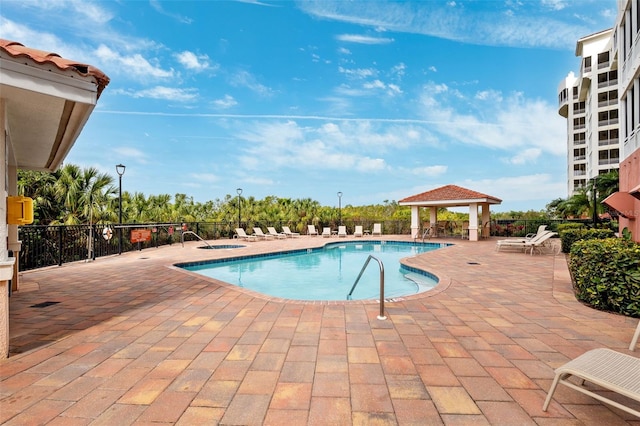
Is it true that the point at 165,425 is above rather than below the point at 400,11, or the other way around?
below

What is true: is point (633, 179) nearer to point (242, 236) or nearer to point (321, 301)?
point (321, 301)

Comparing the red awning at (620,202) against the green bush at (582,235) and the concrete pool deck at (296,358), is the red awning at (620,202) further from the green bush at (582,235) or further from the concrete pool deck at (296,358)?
the concrete pool deck at (296,358)

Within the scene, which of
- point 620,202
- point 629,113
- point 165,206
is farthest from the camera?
point 165,206

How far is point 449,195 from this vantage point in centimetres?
1878

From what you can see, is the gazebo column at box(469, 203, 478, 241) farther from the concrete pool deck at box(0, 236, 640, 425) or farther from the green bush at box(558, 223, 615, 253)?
the concrete pool deck at box(0, 236, 640, 425)

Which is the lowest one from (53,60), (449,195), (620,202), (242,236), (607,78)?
(242,236)

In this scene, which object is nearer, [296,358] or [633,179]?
[296,358]

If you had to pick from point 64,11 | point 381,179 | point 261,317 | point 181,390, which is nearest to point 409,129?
point 381,179

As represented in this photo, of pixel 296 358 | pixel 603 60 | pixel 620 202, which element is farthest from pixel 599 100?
pixel 296 358

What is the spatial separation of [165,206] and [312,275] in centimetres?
1359

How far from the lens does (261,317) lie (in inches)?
173

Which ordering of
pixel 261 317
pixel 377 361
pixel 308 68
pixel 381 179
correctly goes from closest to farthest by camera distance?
pixel 377 361 → pixel 261 317 → pixel 308 68 → pixel 381 179

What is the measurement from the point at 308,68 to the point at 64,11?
54.1 ft

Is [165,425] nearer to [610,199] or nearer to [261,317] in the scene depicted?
[261,317]
